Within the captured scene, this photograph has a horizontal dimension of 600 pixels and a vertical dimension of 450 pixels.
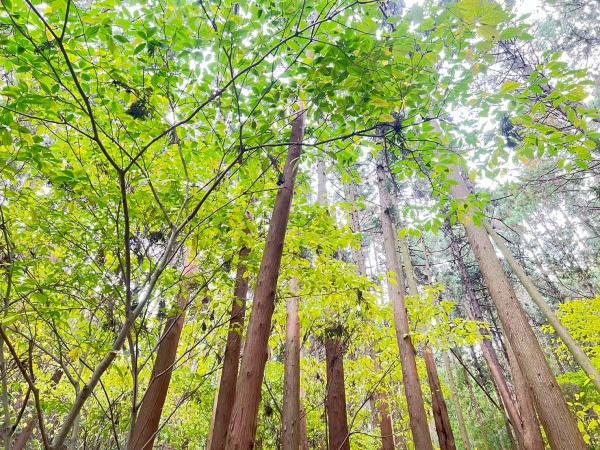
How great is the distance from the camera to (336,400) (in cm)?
578

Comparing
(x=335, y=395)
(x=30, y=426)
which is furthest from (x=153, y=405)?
(x=30, y=426)

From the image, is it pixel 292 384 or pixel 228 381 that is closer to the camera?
pixel 228 381

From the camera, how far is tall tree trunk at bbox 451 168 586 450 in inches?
173

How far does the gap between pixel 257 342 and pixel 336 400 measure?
4278mm

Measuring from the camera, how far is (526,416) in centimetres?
625

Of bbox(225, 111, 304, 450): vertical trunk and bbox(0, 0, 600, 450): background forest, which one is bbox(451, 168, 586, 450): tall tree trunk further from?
bbox(225, 111, 304, 450): vertical trunk

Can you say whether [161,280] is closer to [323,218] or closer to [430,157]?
[323,218]

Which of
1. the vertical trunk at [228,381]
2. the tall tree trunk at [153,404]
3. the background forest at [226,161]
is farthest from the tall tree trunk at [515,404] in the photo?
the tall tree trunk at [153,404]

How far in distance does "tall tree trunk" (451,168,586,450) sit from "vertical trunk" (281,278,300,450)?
10.6 ft

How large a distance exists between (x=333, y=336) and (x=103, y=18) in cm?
501

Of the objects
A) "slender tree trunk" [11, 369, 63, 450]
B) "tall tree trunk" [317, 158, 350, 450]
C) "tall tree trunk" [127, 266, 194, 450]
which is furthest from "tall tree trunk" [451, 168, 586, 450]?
"slender tree trunk" [11, 369, 63, 450]

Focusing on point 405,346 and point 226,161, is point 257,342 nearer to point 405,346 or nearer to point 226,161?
point 226,161

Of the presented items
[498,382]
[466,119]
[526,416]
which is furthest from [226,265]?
[498,382]

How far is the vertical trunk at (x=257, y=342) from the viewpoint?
2.02 meters
